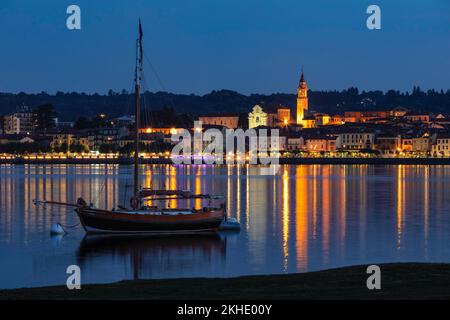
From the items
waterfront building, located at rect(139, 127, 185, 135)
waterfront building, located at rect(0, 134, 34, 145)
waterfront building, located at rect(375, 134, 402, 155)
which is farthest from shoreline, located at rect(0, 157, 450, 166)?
waterfront building, located at rect(139, 127, 185, 135)

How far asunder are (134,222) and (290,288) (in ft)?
44.0

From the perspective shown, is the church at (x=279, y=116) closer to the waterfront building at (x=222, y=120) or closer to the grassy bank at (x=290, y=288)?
the waterfront building at (x=222, y=120)

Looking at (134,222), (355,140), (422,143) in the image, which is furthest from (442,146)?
(134,222)

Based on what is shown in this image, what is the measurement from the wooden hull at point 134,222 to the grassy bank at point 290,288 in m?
11.0

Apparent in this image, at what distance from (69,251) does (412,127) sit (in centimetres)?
14539

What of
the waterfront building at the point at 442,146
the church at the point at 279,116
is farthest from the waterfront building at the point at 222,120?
the waterfront building at the point at 442,146

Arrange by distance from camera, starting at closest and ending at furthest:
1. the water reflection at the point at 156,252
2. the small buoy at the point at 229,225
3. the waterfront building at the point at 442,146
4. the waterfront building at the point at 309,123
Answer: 1. the water reflection at the point at 156,252
2. the small buoy at the point at 229,225
3. the waterfront building at the point at 442,146
4. the waterfront building at the point at 309,123

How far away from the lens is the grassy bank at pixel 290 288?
11891mm

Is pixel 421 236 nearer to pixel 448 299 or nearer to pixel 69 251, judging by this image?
pixel 69 251

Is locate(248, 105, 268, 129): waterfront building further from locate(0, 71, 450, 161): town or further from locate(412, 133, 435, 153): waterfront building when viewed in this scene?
locate(412, 133, 435, 153): waterfront building

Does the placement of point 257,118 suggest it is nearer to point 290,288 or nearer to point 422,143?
point 422,143

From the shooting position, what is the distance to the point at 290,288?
13.2 meters

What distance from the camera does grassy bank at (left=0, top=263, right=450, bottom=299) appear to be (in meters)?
11.9

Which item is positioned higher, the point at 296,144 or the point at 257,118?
the point at 257,118
